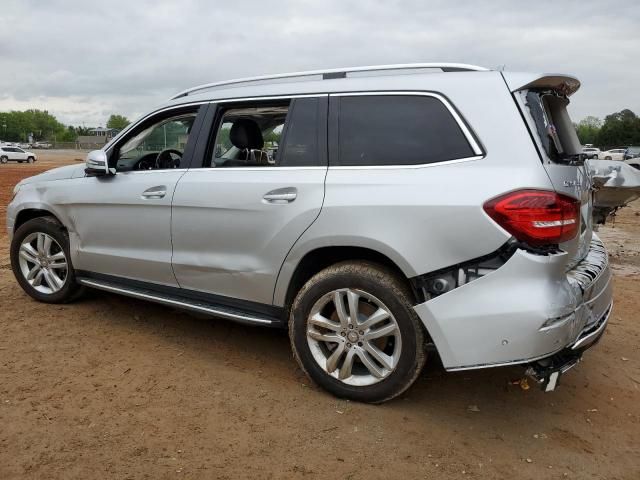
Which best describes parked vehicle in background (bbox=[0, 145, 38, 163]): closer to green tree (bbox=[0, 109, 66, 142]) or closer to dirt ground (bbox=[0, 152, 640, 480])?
dirt ground (bbox=[0, 152, 640, 480])

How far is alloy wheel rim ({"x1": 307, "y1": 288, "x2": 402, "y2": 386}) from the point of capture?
3150 mm

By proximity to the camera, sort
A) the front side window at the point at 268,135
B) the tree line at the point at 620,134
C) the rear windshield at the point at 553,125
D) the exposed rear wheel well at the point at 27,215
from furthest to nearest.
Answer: the tree line at the point at 620,134 → the exposed rear wheel well at the point at 27,215 → the front side window at the point at 268,135 → the rear windshield at the point at 553,125

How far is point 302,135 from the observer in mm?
3529

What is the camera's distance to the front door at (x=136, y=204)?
4.07 metres

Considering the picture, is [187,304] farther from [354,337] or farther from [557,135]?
[557,135]

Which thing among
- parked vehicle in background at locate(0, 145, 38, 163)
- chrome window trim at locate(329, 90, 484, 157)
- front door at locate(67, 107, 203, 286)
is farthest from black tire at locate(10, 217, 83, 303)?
parked vehicle in background at locate(0, 145, 38, 163)

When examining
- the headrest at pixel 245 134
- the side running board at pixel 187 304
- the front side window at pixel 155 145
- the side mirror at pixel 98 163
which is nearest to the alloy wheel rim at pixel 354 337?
the side running board at pixel 187 304

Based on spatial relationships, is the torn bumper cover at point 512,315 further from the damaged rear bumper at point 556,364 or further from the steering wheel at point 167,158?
the steering wheel at point 167,158

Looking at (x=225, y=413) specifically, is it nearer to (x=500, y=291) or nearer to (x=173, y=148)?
(x=500, y=291)

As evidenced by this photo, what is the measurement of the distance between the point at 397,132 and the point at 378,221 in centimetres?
52

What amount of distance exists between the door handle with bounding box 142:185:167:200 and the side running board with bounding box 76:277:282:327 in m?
0.70

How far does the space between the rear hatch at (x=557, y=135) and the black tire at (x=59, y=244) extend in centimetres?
375

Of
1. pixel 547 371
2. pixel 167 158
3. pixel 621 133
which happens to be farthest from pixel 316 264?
pixel 621 133

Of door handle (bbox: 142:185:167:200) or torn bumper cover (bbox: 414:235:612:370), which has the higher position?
door handle (bbox: 142:185:167:200)
